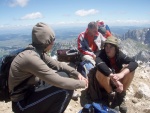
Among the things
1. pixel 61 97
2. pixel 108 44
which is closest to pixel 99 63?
pixel 108 44

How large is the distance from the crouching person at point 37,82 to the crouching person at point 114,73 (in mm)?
1296

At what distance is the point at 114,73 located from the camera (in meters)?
6.12

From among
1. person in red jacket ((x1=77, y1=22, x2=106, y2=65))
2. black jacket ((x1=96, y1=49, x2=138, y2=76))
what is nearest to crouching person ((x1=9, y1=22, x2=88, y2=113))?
black jacket ((x1=96, y1=49, x2=138, y2=76))

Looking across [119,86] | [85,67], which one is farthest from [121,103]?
[85,67]

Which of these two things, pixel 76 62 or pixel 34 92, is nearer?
pixel 34 92

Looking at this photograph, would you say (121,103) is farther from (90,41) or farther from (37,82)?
(90,41)

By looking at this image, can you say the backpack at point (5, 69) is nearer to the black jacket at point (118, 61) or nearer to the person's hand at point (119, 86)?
the black jacket at point (118, 61)

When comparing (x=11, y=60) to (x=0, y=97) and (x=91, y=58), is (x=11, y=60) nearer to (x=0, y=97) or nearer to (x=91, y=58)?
(x=0, y=97)

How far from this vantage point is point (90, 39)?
9133 millimetres

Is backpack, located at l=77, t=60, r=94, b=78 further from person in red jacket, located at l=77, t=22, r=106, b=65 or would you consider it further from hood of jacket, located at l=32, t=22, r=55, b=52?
hood of jacket, located at l=32, t=22, r=55, b=52

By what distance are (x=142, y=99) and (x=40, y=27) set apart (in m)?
4.83

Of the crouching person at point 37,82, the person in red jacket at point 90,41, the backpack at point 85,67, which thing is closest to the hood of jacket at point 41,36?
the crouching person at point 37,82

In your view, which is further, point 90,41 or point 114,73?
point 90,41

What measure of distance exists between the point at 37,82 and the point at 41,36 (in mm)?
960
